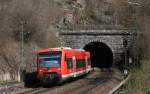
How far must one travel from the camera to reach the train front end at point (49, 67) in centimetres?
3538

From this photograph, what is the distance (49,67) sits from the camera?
35.7 metres

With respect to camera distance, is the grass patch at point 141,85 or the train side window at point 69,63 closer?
the grass patch at point 141,85

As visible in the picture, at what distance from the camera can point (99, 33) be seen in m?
73.7

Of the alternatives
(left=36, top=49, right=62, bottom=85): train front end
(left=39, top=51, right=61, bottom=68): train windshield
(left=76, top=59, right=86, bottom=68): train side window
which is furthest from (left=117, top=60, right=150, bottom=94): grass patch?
(left=76, top=59, right=86, bottom=68): train side window

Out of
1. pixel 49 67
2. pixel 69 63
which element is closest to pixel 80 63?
pixel 69 63

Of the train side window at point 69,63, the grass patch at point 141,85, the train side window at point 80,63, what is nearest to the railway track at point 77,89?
the train side window at point 69,63

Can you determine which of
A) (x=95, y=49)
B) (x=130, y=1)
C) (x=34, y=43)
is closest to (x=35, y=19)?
(x=34, y=43)

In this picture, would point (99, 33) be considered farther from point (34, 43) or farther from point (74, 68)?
point (74, 68)

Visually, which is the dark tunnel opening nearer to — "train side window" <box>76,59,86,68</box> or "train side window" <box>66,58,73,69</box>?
"train side window" <box>76,59,86,68</box>

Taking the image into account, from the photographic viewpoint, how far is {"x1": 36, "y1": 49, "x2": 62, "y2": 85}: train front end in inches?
1393

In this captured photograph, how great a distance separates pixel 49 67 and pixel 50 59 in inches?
29.2

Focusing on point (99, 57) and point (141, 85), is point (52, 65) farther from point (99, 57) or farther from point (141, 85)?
point (99, 57)

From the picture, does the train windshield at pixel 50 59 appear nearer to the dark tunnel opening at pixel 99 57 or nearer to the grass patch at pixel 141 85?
the grass patch at pixel 141 85

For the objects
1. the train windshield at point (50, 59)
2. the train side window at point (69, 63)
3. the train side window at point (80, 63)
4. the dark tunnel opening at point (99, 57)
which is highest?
the train windshield at point (50, 59)
